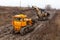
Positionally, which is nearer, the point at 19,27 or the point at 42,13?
the point at 19,27

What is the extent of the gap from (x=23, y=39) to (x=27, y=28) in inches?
113

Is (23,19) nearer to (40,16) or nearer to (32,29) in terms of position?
(32,29)

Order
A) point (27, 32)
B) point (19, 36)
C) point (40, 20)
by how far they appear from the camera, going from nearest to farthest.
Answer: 1. point (19, 36)
2. point (27, 32)
3. point (40, 20)

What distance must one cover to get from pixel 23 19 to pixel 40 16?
13023 millimetres

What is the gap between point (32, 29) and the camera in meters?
23.0

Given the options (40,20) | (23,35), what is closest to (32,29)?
(23,35)

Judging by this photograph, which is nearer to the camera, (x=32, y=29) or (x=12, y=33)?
(x=12, y=33)

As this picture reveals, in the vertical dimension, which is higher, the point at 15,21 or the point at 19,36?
the point at 15,21

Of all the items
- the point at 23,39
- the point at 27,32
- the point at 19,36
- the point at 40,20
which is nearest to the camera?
the point at 23,39

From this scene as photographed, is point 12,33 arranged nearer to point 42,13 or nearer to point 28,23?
A: point 28,23

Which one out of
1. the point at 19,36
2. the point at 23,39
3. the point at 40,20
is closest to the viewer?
the point at 23,39

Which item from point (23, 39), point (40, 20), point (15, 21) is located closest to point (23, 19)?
point (15, 21)

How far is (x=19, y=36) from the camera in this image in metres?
20.1

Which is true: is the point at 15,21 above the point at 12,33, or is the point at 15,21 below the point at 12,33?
above
